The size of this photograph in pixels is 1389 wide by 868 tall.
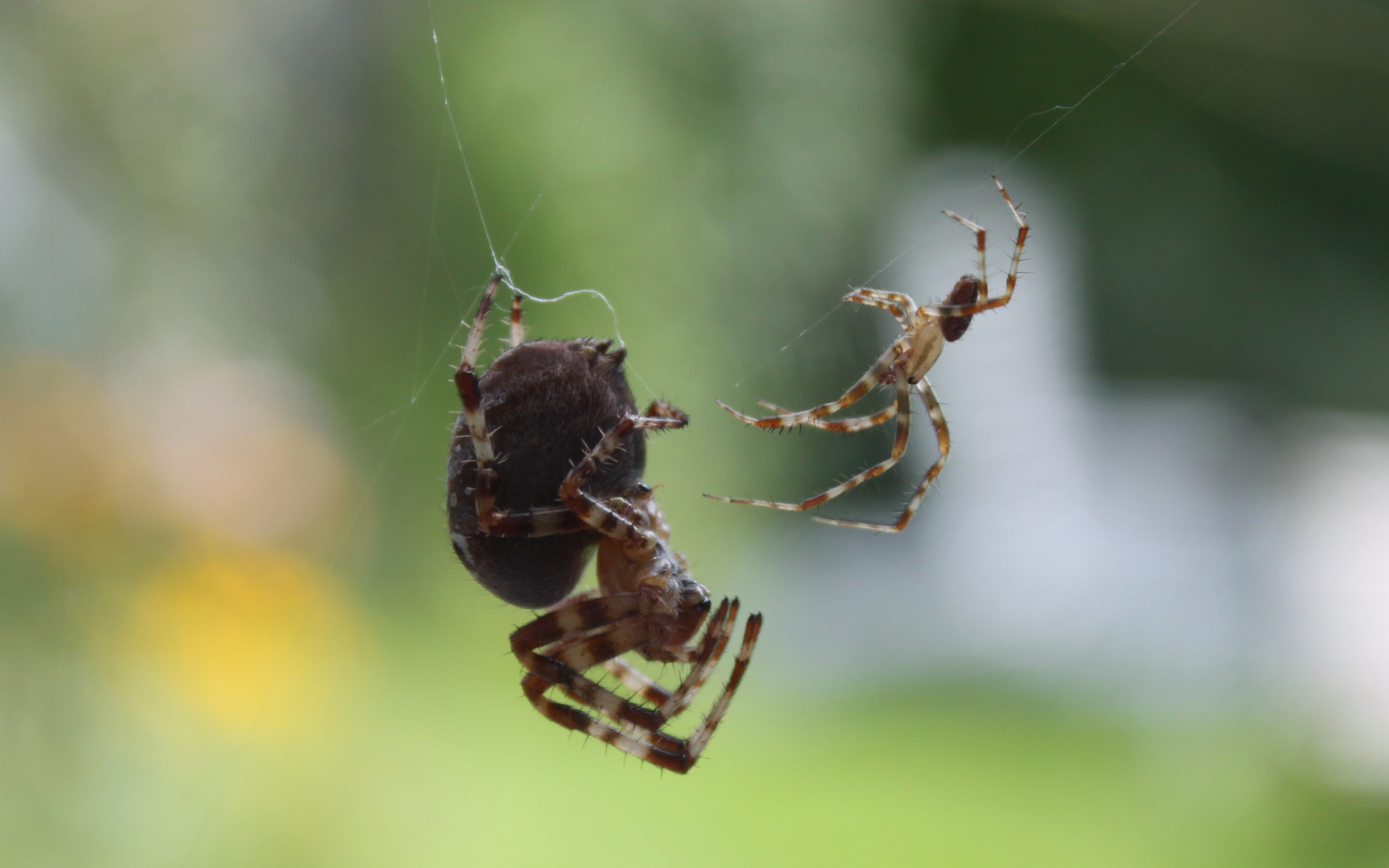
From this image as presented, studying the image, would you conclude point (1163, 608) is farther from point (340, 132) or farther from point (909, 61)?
point (340, 132)

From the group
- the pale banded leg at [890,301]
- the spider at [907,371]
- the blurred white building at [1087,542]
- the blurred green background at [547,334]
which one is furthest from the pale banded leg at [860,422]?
the blurred white building at [1087,542]

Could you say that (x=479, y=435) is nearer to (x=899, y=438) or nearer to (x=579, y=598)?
(x=579, y=598)

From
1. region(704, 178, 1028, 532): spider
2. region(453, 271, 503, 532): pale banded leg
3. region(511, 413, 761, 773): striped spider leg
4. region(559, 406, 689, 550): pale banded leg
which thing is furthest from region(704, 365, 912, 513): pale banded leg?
region(453, 271, 503, 532): pale banded leg

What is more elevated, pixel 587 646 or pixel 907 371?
pixel 907 371

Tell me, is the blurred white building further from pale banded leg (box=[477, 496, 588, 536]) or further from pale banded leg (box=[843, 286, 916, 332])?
pale banded leg (box=[477, 496, 588, 536])

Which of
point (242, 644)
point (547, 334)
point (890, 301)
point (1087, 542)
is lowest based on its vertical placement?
point (242, 644)

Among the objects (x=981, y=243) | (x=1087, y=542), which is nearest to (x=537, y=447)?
(x=981, y=243)

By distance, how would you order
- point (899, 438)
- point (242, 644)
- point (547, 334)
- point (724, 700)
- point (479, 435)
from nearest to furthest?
point (479, 435) → point (724, 700) → point (899, 438) → point (242, 644) → point (547, 334)

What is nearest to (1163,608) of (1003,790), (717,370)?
(1003,790)
